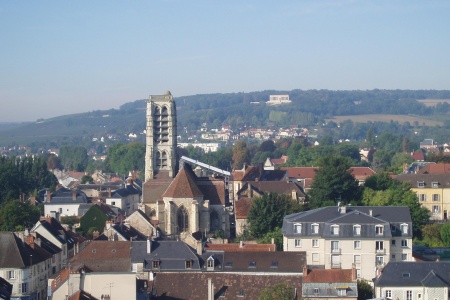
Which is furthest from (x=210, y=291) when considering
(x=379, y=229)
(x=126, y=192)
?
(x=126, y=192)

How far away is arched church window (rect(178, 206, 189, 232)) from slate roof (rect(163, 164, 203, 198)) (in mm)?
953

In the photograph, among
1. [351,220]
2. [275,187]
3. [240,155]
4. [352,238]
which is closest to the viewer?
[352,238]

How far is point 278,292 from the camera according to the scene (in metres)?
42.2

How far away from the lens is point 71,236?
61.7 metres

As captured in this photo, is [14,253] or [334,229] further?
[334,229]

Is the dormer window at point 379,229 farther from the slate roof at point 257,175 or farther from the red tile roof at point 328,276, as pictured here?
the slate roof at point 257,175

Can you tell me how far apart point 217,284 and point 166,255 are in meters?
5.27

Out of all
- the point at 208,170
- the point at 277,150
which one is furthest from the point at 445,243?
the point at 277,150

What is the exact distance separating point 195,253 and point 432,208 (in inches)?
1289

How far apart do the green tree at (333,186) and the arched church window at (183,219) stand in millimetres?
8414

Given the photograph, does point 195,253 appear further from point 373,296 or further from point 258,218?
point 258,218

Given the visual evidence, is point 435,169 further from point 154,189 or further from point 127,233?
point 127,233

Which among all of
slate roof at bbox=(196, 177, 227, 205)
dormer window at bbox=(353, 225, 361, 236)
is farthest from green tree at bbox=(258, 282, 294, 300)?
slate roof at bbox=(196, 177, 227, 205)

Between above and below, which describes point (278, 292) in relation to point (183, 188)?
below
